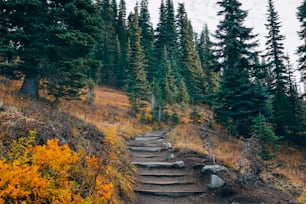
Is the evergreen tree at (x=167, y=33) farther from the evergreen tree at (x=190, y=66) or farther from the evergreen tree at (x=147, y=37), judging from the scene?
the evergreen tree at (x=190, y=66)

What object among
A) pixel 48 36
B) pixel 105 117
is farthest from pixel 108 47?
pixel 48 36

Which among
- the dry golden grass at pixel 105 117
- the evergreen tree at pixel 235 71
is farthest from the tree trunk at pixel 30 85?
the evergreen tree at pixel 235 71

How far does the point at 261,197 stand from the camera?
5793 mm

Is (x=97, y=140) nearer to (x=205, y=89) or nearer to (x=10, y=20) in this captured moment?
(x=10, y=20)

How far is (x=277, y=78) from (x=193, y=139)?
16785 mm

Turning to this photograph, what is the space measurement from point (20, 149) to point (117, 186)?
279cm

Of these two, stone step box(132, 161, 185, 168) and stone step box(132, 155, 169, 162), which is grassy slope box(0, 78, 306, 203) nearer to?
stone step box(132, 155, 169, 162)

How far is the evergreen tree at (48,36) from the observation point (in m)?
9.84

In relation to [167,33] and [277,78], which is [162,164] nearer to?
[277,78]

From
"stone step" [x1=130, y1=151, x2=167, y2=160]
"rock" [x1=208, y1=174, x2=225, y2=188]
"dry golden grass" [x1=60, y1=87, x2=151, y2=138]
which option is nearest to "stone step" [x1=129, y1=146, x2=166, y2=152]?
"stone step" [x1=130, y1=151, x2=167, y2=160]

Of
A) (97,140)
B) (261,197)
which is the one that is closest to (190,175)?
(261,197)

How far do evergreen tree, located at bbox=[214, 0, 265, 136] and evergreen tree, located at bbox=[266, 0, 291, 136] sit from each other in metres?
6.55

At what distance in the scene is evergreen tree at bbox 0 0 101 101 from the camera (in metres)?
9.84

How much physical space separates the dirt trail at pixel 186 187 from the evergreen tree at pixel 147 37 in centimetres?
3199
